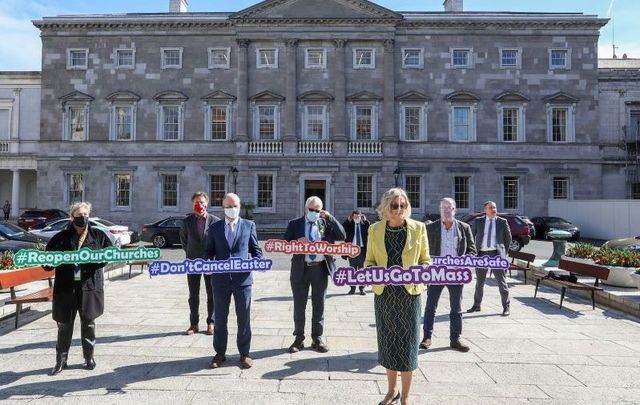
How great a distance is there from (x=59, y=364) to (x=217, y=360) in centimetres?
187

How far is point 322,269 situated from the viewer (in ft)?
22.1

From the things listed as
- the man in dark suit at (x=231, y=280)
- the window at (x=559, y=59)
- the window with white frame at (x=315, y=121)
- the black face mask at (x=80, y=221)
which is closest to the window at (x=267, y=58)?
the window with white frame at (x=315, y=121)

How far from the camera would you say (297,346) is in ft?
21.5

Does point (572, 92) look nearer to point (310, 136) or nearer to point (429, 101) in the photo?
point (429, 101)

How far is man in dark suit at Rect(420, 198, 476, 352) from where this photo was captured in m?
6.70

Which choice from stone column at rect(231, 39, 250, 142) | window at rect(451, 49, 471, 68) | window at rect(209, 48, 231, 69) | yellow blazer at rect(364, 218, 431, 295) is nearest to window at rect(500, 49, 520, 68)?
window at rect(451, 49, 471, 68)

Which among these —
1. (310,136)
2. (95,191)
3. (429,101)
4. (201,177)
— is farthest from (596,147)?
(95,191)

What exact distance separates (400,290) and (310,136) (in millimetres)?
26467

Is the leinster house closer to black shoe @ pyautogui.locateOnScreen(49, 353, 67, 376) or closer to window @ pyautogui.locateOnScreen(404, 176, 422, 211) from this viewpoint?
window @ pyautogui.locateOnScreen(404, 176, 422, 211)

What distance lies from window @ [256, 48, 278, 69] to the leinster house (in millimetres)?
96

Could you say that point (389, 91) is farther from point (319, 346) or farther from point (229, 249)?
point (229, 249)

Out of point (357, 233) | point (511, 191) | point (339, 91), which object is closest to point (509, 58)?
point (511, 191)

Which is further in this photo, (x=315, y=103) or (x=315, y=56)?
(x=315, y=56)

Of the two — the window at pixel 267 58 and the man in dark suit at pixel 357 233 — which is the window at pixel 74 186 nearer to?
the window at pixel 267 58
